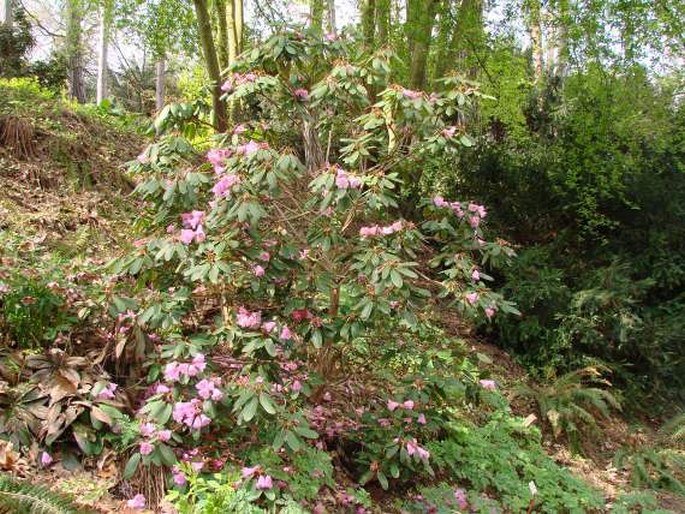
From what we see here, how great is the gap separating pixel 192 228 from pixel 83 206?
2.83 metres

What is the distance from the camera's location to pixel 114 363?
3.25m

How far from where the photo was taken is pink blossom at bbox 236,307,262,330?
109 inches

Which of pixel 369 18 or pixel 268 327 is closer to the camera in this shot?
pixel 268 327

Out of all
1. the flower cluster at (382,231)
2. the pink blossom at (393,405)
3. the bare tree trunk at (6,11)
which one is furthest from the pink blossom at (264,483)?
the bare tree trunk at (6,11)

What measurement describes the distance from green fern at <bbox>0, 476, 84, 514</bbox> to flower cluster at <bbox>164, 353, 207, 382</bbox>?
600 millimetres

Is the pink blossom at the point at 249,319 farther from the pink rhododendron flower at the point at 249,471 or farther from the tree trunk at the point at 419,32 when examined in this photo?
the tree trunk at the point at 419,32

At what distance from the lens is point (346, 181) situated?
270 cm

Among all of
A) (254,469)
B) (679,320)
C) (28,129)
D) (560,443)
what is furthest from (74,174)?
(679,320)

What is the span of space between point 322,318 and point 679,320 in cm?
379

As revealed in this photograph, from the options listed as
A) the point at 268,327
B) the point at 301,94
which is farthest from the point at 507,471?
the point at 301,94

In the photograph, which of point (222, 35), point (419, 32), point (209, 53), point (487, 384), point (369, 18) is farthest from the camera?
point (222, 35)

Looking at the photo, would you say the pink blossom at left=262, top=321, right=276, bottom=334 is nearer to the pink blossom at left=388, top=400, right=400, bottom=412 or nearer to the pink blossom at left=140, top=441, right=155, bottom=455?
the pink blossom at left=140, top=441, right=155, bottom=455

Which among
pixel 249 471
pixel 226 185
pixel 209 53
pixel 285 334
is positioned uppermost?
pixel 209 53

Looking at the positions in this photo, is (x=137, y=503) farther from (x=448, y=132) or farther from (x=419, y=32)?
(x=419, y=32)
